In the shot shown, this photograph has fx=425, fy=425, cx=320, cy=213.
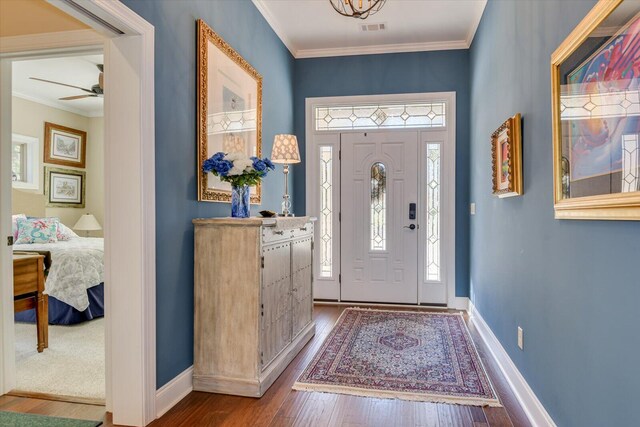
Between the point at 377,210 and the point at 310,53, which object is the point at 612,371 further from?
the point at 310,53

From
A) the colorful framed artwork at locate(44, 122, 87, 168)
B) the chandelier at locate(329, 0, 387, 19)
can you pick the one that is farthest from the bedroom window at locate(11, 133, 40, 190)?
the chandelier at locate(329, 0, 387, 19)

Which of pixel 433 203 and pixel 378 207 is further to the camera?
pixel 378 207

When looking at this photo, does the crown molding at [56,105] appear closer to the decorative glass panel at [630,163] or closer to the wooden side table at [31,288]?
the wooden side table at [31,288]

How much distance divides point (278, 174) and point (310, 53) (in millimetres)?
1705

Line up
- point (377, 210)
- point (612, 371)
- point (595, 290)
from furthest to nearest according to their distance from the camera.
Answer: point (377, 210), point (595, 290), point (612, 371)

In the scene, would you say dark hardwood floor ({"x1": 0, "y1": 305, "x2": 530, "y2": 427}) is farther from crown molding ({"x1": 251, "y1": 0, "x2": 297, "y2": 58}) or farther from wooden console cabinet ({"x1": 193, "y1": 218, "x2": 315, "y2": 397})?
crown molding ({"x1": 251, "y1": 0, "x2": 297, "y2": 58})

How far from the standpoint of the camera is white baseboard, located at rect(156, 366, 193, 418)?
233 cm

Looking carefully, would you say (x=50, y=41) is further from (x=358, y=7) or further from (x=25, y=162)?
(x=25, y=162)

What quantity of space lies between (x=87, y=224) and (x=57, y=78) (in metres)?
2.27

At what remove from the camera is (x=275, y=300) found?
287cm

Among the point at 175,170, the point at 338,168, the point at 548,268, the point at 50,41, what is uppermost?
the point at 50,41

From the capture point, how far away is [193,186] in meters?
2.72

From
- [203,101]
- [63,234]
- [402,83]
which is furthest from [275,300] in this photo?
[63,234]

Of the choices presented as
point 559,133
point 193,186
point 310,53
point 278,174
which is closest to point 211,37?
point 193,186
